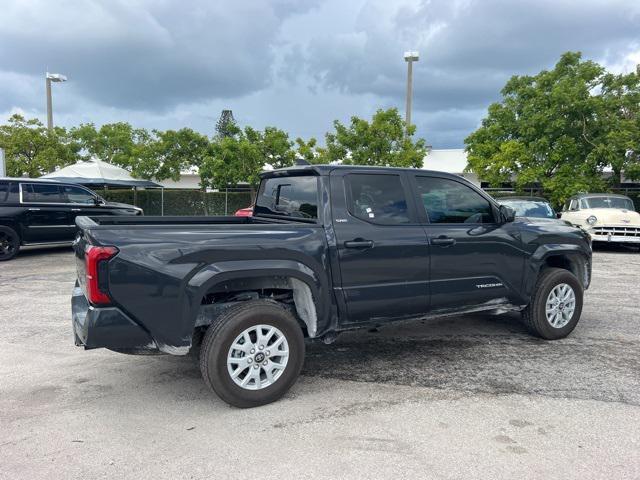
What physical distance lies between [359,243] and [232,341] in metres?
1.29

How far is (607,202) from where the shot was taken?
549 inches

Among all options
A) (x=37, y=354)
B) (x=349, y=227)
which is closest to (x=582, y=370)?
(x=349, y=227)

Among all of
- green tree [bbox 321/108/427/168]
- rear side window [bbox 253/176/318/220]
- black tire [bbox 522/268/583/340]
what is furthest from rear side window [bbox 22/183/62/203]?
green tree [bbox 321/108/427/168]

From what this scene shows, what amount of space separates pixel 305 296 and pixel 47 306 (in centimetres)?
477

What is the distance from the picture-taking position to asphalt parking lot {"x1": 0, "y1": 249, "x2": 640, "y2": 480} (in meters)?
2.93

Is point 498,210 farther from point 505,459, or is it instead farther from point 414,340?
point 505,459

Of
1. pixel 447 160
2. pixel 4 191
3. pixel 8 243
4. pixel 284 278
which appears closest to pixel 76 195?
pixel 4 191

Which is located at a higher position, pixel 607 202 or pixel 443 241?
pixel 607 202

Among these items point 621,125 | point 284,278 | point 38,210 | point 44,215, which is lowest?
point 284,278

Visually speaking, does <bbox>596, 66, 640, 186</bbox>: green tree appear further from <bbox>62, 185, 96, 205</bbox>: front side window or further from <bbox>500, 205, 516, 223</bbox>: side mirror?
<bbox>62, 185, 96, 205</bbox>: front side window

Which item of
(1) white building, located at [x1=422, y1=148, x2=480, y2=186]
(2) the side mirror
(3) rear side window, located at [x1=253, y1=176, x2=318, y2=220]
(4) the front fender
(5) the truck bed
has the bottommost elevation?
(4) the front fender

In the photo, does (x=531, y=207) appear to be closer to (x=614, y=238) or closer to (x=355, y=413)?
(x=614, y=238)

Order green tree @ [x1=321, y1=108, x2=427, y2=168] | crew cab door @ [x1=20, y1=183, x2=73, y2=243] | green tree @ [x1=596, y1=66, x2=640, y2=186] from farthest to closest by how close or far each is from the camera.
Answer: green tree @ [x1=321, y1=108, x2=427, y2=168]
green tree @ [x1=596, y1=66, x2=640, y2=186]
crew cab door @ [x1=20, y1=183, x2=73, y2=243]

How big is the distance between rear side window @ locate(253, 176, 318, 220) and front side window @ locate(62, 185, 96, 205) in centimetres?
894
